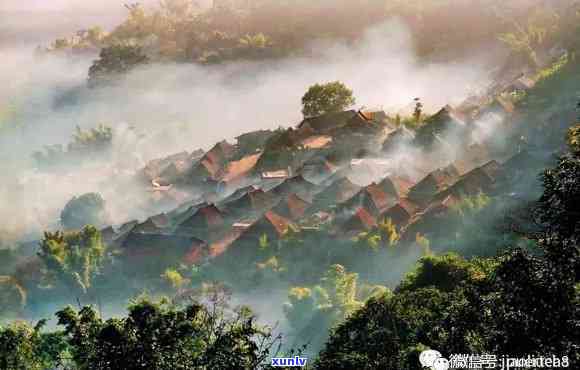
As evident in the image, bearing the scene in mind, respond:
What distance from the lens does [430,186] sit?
74.8 metres

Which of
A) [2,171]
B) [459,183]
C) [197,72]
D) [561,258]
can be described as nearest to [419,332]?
[561,258]

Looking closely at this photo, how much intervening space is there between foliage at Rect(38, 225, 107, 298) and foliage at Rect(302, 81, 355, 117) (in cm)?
4145

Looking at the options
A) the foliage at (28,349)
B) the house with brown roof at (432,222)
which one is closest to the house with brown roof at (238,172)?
the house with brown roof at (432,222)

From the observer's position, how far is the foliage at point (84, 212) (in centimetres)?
9369

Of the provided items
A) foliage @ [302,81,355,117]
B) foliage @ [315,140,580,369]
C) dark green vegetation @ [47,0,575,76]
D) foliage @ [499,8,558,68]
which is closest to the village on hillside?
foliage @ [302,81,355,117]

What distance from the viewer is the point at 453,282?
133 ft

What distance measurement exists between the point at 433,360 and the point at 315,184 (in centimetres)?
5789

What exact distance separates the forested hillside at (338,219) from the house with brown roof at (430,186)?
294mm

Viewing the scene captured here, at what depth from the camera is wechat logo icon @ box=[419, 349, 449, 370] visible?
24984 mm

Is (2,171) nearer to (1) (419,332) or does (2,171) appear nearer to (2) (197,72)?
(2) (197,72)

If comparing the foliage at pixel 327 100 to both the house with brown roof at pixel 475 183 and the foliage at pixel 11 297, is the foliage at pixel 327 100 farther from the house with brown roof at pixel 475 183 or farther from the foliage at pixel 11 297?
the foliage at pixel 11 297

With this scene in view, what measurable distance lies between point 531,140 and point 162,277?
3935 cm

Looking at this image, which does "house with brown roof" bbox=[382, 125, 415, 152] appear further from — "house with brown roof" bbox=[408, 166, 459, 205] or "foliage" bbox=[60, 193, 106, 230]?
"foliage" bbox=[60, 193, 106, 230]

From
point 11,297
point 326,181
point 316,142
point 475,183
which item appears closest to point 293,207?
point 326,181
